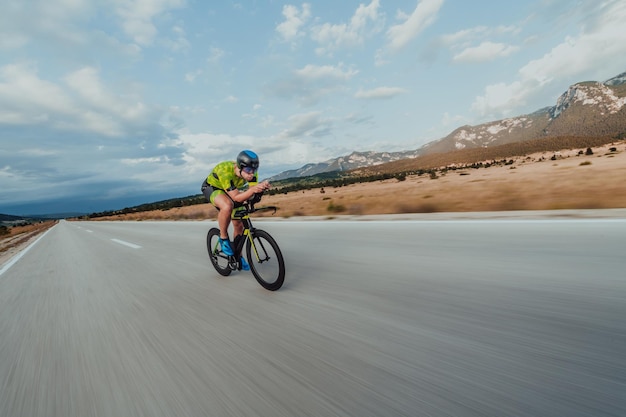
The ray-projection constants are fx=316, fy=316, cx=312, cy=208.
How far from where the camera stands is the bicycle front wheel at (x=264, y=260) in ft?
11.6

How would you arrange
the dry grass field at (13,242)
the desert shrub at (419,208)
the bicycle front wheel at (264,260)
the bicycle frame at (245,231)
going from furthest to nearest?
the dry grass field at (13,242)
the desert shrub at (419,208)
the bicycle frame at (245,231)
the bicycle front wheel at (264,260)

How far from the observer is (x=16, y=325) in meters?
3.38

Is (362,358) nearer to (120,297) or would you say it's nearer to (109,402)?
(109,402)

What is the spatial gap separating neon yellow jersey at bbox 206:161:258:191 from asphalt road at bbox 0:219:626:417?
127cm

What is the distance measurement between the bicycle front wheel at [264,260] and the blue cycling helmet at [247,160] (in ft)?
2.60

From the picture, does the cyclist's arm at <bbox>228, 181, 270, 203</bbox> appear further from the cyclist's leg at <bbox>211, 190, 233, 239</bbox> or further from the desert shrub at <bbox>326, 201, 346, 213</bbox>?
the desert shrub at <bbox>326, 201, 346, 213</bbox>

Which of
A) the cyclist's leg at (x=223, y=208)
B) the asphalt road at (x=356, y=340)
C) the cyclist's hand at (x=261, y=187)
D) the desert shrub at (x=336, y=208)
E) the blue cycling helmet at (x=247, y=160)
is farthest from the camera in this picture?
the desert shrub at (x=336, y=208)

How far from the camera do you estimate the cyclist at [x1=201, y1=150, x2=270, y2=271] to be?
373cm

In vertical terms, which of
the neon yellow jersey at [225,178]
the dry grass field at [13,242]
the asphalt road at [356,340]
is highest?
the neon yellow jersey at [225,178]

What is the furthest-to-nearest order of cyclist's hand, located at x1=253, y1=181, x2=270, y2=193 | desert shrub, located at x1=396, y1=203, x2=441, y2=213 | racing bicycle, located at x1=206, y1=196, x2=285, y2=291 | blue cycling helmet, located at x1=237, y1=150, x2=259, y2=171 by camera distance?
desert shrub, located at x1=396, y1=203, x2=441, y2=213 → blue cycling helmet, located at x1=237, y1=150, x2=259, y2=171 → racing bicycle, located at x1=206, y1=196, x2=285, y2=291 → cyclist's hand, located at x1=253, y1=181, x2=270, y2=193

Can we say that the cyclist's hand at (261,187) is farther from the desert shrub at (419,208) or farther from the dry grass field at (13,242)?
the dry grass field at (13,242)

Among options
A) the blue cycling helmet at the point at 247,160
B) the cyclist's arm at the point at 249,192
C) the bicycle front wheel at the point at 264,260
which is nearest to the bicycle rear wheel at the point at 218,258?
the bicycle front wheel at the point at 264,260

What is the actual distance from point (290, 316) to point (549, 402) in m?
1.82

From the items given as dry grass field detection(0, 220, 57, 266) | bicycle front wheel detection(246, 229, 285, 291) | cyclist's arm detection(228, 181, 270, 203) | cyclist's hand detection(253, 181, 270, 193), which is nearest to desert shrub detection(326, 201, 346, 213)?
bicycle front wheel detection(246, 229, 285, 291)
